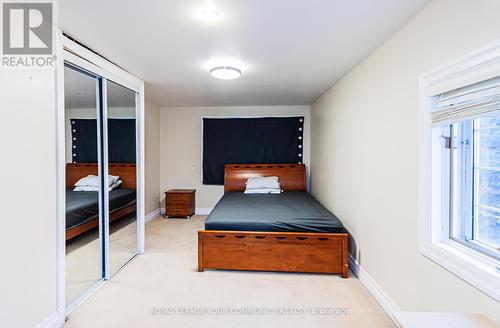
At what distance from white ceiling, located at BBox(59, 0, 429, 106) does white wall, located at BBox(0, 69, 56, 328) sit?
22.8 inches

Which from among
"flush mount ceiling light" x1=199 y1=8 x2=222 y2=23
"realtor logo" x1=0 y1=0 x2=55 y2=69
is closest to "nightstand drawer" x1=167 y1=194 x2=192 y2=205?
"realtor logo" x1=0 y1=0 x2=55 y2=69

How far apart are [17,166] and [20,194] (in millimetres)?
164

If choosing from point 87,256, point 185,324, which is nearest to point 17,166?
point 87,256

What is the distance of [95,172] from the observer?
238cm

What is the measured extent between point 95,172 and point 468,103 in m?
2.74

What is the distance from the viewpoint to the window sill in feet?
3.74

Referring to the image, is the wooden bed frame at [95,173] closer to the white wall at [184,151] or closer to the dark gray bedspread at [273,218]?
the dark gray bedspread at [273,218]

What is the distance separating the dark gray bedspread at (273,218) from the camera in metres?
2.61

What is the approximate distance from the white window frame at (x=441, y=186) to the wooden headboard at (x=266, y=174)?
3.18 metres

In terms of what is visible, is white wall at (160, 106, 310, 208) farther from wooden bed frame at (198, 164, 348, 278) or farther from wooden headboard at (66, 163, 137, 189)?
wooden bed frame at (198, 164, 348, 278)

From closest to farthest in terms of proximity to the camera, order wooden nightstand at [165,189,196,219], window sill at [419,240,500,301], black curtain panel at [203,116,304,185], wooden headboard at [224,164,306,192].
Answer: window sill at [419,240,500,301] → wooden nightstand at [165,189,196,219] → wooden headboard at [224,164,306,192] → black curtain panel at [203,116,304,185]

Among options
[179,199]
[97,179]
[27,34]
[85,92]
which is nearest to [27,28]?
[27,34]

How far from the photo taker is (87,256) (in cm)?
234

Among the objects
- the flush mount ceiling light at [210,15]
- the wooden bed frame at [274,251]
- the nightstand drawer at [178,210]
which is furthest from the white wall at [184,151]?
the flush mount ceiling light at [210,15]
